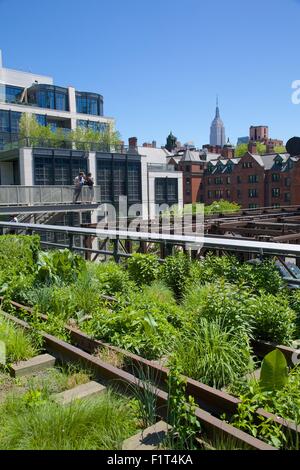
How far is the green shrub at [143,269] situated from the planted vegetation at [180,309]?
2cm

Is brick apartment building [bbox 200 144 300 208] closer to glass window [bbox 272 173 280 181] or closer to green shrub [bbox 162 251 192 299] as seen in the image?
glass window [bbox 272 173 280 181]

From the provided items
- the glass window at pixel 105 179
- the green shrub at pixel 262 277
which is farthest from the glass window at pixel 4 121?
the green shrub at pixel 262 277

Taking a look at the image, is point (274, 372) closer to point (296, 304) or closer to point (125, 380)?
point (125, 380)

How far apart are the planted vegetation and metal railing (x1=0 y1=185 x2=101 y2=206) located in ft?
64.1

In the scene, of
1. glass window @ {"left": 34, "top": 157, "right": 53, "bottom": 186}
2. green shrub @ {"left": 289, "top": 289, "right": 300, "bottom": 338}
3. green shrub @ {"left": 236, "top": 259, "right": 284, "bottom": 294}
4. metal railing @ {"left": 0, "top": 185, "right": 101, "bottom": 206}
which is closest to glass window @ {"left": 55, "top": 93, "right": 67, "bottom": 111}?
glass window @ {"left": 34, "top": 157, "right": 53, "bottom": 186}

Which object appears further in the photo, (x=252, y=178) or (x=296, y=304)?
(x=252, y=178)

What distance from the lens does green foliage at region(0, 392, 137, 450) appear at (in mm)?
2580

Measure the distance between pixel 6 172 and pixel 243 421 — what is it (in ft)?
134

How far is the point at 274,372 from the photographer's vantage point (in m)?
3.00

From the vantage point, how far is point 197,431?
2.68 meters

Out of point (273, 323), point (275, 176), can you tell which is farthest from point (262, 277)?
point (275, 176)

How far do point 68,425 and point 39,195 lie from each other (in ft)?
84.6
